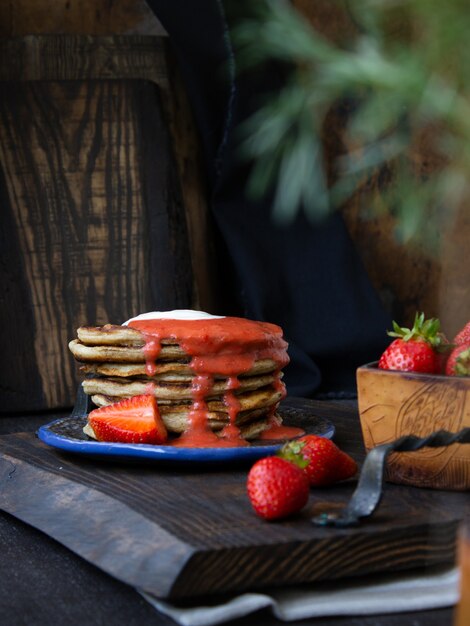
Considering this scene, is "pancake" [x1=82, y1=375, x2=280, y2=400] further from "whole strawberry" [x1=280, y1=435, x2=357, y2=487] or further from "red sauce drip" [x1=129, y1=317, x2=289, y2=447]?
"whole strawberry" [x1=280, y1=435, x2=357, y2=487]

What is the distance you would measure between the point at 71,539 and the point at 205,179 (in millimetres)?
1764

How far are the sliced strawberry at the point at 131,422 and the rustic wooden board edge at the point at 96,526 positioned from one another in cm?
12

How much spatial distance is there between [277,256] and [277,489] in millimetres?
1646

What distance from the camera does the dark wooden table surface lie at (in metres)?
1.17

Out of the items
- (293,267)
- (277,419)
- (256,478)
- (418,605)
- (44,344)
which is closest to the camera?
(418,605)

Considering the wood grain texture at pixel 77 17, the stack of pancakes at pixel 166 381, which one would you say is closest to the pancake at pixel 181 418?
the stack of pancakes at pixel 166 381

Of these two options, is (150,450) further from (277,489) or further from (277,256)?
(277,256)

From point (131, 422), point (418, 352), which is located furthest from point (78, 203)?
point (418, 352)

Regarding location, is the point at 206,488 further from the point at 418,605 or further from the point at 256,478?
the point at 418,605

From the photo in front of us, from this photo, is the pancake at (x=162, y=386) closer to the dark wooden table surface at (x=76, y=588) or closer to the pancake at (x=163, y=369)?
the pancake at (x=163, y=369)

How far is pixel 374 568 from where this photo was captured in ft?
4.00

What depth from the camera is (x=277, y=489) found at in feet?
4.14

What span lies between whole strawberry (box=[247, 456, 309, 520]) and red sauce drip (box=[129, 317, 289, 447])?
1.19 feet

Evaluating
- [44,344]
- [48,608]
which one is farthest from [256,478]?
[44,344]
